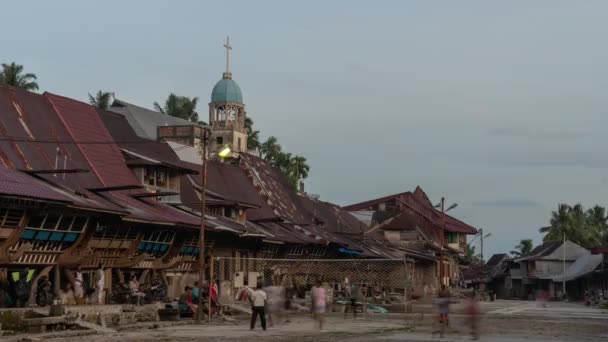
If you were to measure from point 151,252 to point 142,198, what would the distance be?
2.67 meters

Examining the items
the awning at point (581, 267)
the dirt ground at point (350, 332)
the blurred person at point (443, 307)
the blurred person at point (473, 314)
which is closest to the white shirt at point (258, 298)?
the dirt ground at point (350, 332)

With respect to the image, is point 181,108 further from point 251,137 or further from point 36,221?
point 36,221

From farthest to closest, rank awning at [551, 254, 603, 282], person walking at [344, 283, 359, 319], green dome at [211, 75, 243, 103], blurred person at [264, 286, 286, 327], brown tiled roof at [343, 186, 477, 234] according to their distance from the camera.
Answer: green dome at [211, 75, 243, 103]
brown tiled roof at [343, 186, 477, 234]
awning at [551, 254, 603, 282]
person walking at [344, 283, 359, 319]
blurred person at [264, 286, 286, 327]

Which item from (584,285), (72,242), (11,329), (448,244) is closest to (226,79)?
(448,244)

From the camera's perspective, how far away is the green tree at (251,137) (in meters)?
109

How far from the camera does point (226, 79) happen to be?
342 feet

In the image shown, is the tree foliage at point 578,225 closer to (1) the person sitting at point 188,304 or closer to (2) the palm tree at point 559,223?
(2) the palm tree at point 559,223

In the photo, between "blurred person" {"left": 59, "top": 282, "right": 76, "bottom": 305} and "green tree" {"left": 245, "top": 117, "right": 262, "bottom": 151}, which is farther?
"green tree" {"left": 245, "top": 117, "right": 262, "bottom": 151}

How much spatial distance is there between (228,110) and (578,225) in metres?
49.6

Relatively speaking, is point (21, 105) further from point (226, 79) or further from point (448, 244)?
point (448, 244)

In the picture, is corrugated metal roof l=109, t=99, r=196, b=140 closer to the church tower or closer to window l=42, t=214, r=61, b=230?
the church tower

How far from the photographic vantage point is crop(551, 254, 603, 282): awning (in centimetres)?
8975

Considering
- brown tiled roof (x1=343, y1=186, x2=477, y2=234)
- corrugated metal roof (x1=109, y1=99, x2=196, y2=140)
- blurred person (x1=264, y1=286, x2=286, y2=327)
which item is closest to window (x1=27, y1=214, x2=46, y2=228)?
blurred person (x1=264, y1=286, x2=286, y2=327)

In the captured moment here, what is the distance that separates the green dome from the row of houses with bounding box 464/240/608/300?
33467 millimetres
